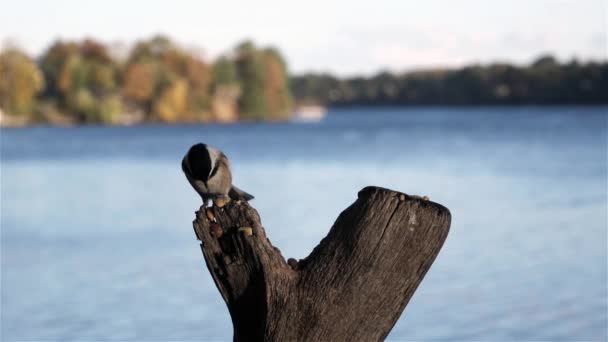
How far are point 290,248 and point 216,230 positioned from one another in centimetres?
1246

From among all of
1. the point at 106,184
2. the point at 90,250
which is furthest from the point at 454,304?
the point at 106,184

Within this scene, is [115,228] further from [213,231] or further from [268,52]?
[268,52]

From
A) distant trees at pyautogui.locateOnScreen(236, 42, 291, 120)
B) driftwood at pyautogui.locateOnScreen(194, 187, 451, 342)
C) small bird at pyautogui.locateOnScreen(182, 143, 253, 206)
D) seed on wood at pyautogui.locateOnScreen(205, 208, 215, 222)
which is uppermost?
distant trees at pyautogui.locateOnScreen(236, 42, 291, 120)

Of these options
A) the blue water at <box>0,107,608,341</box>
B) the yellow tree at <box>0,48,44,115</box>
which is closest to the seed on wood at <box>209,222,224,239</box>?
the blue water at <box>0,107,608,341</box>

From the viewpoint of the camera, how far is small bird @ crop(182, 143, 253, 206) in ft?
16.4

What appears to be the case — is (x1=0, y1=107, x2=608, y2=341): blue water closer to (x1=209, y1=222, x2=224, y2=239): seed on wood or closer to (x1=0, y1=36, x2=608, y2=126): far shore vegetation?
(x1=209, y1=222, x2=224, y2=239): seed on wood

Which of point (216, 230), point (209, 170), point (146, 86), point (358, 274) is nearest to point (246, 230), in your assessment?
point (216, 230)

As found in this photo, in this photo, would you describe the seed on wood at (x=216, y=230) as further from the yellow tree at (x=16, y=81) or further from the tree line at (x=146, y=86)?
the tree line at (x=146, y=86)

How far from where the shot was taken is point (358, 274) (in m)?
3.95

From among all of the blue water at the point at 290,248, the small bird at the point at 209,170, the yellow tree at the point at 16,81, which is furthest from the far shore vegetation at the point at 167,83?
the small bird at the point at 209,170

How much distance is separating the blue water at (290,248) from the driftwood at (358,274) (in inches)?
257

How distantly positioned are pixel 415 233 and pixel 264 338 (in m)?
0.74

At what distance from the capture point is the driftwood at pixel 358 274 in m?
3.95

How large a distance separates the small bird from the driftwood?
1.02 m
